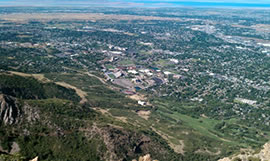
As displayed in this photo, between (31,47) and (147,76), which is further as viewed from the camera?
(31,47)

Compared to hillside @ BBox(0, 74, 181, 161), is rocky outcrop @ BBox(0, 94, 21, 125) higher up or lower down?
higher up

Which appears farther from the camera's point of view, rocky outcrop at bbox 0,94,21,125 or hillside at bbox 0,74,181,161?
rocky outcrop at bbox 0,94,21,125

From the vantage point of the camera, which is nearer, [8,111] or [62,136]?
[62,136]

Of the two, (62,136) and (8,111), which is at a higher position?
(8,111)

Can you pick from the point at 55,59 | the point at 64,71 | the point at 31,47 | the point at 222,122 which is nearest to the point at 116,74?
the point at 64,71

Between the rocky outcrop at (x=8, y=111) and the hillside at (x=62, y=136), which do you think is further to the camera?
the rocky outcrop at (x=8, y=111)

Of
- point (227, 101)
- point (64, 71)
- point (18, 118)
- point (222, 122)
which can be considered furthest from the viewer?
point (64, 71)

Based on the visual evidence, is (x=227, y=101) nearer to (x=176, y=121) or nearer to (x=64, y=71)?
(x=176, y=121)

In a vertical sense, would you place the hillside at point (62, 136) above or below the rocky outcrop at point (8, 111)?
below
